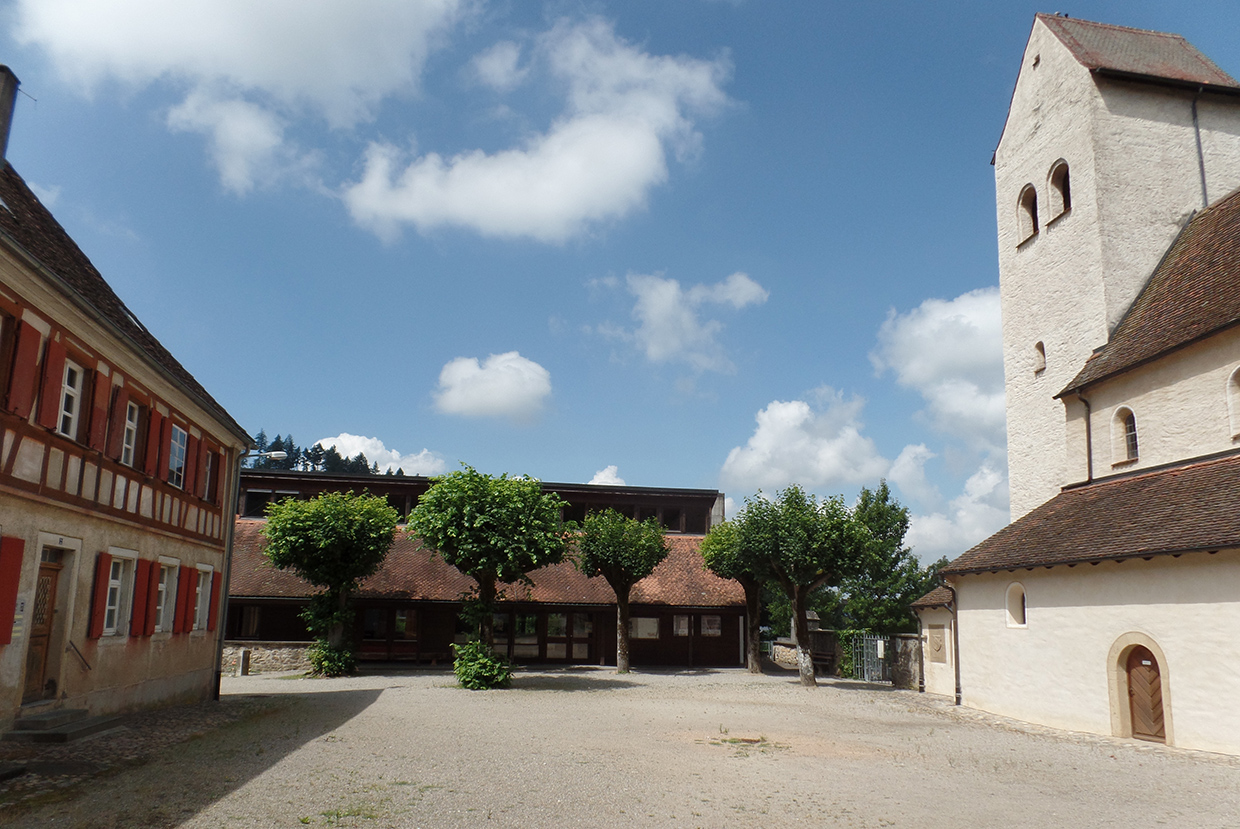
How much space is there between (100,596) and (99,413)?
2977 mm

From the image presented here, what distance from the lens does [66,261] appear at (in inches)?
581

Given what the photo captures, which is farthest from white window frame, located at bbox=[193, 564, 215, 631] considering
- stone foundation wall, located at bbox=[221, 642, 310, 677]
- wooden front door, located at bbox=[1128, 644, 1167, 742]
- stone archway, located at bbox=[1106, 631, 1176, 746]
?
wooden front door, located at bbox=[1128, 644, 1167, 742]

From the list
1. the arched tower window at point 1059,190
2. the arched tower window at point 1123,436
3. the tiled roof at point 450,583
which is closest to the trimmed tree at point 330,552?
the tiled roof at point 450,583

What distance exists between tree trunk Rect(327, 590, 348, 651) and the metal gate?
1797 cm

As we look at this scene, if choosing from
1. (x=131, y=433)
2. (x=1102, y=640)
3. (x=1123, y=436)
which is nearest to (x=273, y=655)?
(x=131, y=433)

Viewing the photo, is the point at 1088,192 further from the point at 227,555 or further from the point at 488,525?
the point at 227,555

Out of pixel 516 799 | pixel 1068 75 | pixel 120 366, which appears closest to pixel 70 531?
pixel 120 366

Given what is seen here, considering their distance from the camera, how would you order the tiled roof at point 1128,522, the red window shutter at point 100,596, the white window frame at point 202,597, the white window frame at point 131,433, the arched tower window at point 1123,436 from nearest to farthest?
the red window shutter at point 100,596 < the tiled roof at point 1128,522 < the white window frame at point 131,433 < the white window frame at point 202,597 < the arched tower window at point 1123,436

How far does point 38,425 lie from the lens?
1179 centimetres

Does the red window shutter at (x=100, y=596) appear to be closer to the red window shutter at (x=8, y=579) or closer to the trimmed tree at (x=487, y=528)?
the red window shutter at (x=8, y=579)

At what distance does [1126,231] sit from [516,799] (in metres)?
20.9

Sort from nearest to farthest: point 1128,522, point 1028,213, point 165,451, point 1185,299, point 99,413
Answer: point 99,413, point 1128,522, point 165,451, point 1185,299, point 1028,213

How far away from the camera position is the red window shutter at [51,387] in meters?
11.9

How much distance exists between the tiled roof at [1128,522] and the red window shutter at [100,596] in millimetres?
17372
